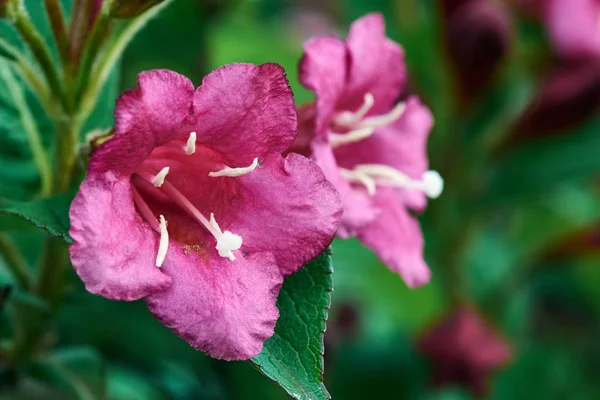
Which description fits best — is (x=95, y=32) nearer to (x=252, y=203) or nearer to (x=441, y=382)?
(x=252, y=203)

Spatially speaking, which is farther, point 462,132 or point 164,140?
point 462,132

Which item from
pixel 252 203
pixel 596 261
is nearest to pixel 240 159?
pixel 252 203

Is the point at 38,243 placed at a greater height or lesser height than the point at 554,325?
greater

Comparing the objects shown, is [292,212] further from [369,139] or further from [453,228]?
[453,228]

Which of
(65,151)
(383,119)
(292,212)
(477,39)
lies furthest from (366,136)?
(477,39)

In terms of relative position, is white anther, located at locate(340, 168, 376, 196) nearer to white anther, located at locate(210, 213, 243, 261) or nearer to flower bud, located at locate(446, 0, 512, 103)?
white anther, located at locate(210, 213, 243, 261)

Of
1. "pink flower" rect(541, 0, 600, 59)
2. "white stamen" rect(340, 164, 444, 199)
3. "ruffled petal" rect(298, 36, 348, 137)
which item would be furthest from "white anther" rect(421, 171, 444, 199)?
"pink flower" rect(541, 0, 600, 59)
